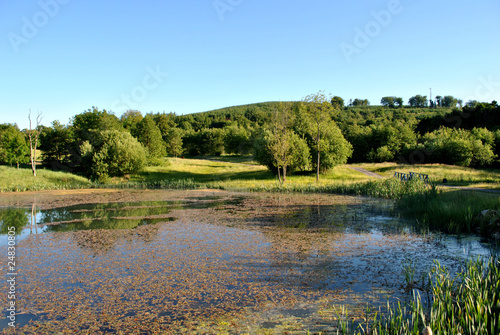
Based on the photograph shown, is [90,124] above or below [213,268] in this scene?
above

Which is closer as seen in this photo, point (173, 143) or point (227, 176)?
point (227, 176)

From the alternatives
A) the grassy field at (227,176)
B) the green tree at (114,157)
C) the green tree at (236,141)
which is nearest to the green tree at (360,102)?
the green tree at (236,141)

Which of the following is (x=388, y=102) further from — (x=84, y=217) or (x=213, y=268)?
(x=213, y=268)

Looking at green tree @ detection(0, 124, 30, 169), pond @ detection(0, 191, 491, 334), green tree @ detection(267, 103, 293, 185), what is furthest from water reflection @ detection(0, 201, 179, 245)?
green tree @ detection(0, 124, 30, 169)

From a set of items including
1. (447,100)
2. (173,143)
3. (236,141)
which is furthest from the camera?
(447,100)

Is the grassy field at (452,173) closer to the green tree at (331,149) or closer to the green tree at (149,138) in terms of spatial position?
the green tree at (331,149)

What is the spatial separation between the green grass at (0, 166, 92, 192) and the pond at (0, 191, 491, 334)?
57.7 feet

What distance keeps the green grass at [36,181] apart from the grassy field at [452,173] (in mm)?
33659

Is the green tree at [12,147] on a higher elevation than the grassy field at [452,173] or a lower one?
higher

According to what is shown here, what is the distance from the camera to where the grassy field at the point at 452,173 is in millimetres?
28423

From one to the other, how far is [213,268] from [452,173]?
34111 millimetres

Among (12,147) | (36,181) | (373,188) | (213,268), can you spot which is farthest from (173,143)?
(213,268)

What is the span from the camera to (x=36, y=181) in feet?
115

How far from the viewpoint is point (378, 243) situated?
11625 millimetres
